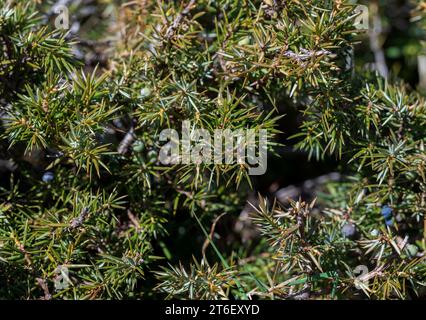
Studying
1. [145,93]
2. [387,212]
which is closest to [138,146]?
[145,93]

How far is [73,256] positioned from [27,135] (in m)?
0.26

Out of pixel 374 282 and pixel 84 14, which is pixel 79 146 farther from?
pixel 84 14

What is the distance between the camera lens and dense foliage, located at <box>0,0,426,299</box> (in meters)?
1.06

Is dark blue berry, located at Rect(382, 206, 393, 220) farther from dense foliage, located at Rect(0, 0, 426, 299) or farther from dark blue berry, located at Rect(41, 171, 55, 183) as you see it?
dark blue berry, located at Rect(41, 171, 55, 183)

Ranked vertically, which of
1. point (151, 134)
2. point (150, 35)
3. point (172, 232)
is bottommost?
point (172, 232)

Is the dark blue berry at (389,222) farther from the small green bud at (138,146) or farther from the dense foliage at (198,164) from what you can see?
the small green bud at (138,146)

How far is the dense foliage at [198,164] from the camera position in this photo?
106cm

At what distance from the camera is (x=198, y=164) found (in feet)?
3.44

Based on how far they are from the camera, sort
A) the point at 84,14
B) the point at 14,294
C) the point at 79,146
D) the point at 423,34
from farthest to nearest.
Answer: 1. the point at 423,34
2. the point at 84,14
3. the point at 14,294
4. the point at 79,146

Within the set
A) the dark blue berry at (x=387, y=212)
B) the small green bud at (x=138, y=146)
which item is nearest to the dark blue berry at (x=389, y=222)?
the dark blue berry at (x=387, y=212)

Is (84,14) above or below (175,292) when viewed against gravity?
above

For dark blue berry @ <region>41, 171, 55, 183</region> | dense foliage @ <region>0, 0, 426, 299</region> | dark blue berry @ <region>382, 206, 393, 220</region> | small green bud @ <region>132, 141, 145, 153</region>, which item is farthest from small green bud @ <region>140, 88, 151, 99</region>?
dark blue berry @ <region>382, 206, 393, 220</region>

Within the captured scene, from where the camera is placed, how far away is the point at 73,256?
43.0 inches
